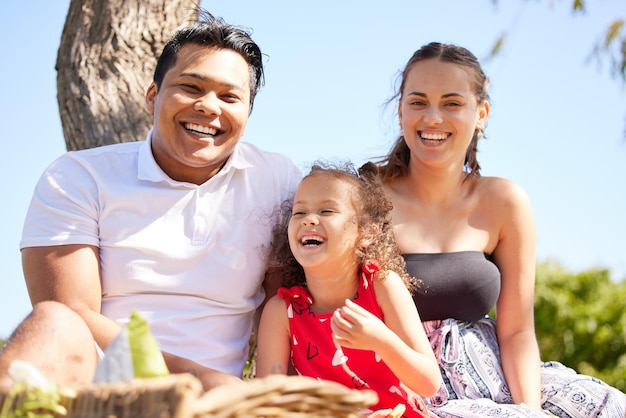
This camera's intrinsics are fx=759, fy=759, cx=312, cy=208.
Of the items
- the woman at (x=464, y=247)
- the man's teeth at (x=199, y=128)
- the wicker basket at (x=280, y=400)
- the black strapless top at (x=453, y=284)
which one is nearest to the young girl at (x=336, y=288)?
the black strapless top at (x=453, y=284)

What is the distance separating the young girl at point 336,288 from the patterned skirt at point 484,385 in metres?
0.25

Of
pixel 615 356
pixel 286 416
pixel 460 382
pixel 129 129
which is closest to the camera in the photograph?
pixel 286 416

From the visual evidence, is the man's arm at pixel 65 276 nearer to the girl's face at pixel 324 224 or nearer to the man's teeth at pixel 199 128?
the man's teeth at pixel 199 128

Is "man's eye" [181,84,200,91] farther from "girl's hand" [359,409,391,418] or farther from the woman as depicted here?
"girl's hand" [359,409,391,418]

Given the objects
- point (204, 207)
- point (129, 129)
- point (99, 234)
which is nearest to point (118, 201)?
point (99, 234)

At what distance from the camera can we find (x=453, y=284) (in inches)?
128

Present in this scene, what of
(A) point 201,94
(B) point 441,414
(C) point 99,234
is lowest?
(B) point 441,414

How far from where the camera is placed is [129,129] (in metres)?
4.23

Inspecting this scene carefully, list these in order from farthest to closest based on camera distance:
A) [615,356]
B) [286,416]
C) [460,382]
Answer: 1. [615,356]
2. [460,382]
3. [286,416]

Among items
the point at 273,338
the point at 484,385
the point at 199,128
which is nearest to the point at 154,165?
the point at 199,128

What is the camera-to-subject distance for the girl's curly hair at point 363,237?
3.07m

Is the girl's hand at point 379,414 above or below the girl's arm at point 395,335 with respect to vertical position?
below

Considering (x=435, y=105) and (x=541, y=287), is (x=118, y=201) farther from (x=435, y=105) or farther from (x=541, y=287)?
(x=541, y=287)

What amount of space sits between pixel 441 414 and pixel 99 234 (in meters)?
1.52
